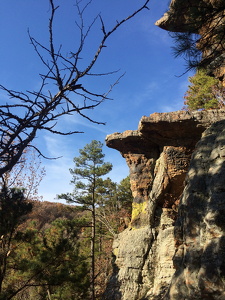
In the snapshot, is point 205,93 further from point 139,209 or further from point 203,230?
point 203,230

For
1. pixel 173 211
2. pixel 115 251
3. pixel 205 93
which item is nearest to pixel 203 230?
pixel 173 211

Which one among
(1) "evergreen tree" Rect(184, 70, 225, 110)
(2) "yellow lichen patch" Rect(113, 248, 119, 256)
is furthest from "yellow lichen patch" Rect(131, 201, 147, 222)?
(1) "evergreen tree" Rect(184, 70, 225, 110)

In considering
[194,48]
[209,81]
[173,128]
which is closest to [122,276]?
[173,128]

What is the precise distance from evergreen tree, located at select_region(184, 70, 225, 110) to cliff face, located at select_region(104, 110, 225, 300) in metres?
4.58

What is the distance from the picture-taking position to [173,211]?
36.7 ft

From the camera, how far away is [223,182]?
460 cm

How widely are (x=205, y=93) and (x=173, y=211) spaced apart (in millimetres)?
8859

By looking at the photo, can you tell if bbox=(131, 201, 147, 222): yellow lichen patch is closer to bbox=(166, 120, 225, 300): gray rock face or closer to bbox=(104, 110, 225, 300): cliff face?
bbox=(104, 110, 225, 300): cliff face

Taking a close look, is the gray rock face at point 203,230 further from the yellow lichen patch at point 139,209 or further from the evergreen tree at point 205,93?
the evergreen tree at point 205,93

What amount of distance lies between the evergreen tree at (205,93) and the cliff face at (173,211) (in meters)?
4.58

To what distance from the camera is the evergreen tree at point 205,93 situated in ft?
47.8

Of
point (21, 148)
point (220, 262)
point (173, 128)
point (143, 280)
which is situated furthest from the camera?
point (173, 128)

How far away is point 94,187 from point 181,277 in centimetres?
1244

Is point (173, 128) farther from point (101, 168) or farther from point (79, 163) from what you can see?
point (79, 163)
